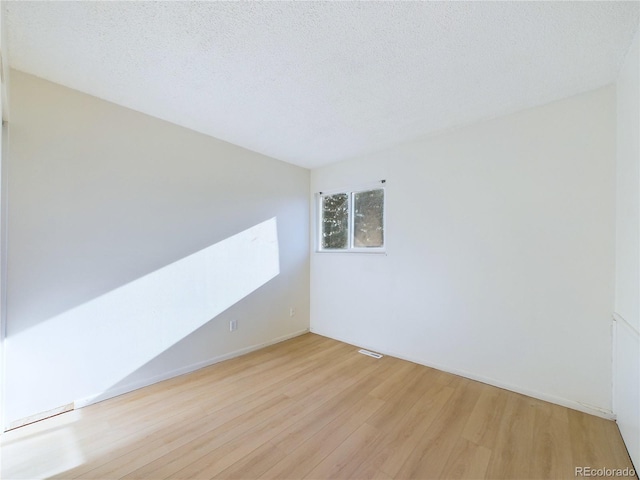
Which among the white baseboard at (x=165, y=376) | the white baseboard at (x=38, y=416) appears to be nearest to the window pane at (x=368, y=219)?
the white baseboard at (x=165, y=376)

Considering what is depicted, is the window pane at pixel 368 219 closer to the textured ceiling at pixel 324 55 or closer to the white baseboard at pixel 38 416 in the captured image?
the textured ceiling at pixel 324 55

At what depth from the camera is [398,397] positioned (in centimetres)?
225

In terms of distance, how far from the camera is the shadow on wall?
1.91 meters

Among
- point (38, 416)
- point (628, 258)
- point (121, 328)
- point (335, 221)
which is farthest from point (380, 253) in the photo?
point (38, 416)

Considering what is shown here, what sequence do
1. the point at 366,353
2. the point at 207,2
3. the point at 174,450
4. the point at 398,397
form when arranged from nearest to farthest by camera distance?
the point at 207,2, the point at 174,450, the point at 398,397, the point at 366,353

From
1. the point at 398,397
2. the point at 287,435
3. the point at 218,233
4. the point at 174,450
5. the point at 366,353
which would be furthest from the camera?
the point at 366,353

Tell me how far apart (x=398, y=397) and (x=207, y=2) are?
300cm

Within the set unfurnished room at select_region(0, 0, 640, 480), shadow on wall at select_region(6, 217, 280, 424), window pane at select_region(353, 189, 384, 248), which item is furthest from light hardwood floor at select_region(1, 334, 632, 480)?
window pane at select_region(353, 189, 384, 248)

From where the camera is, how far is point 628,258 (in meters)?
1.70

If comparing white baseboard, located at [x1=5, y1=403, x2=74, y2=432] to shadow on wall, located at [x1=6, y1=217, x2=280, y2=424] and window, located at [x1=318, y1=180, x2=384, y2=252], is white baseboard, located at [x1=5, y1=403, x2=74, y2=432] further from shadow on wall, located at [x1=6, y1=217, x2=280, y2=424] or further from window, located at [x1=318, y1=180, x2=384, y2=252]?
window, located at [x1=318, y1=180, x2=384, y2=252]

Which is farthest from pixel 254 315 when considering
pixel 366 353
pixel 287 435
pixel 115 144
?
pixel 115 144

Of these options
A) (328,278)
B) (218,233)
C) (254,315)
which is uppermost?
(218,233)

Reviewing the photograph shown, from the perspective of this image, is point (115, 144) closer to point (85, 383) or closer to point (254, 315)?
point (85, 383)

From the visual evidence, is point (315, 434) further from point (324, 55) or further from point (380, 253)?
point (324, 55)
